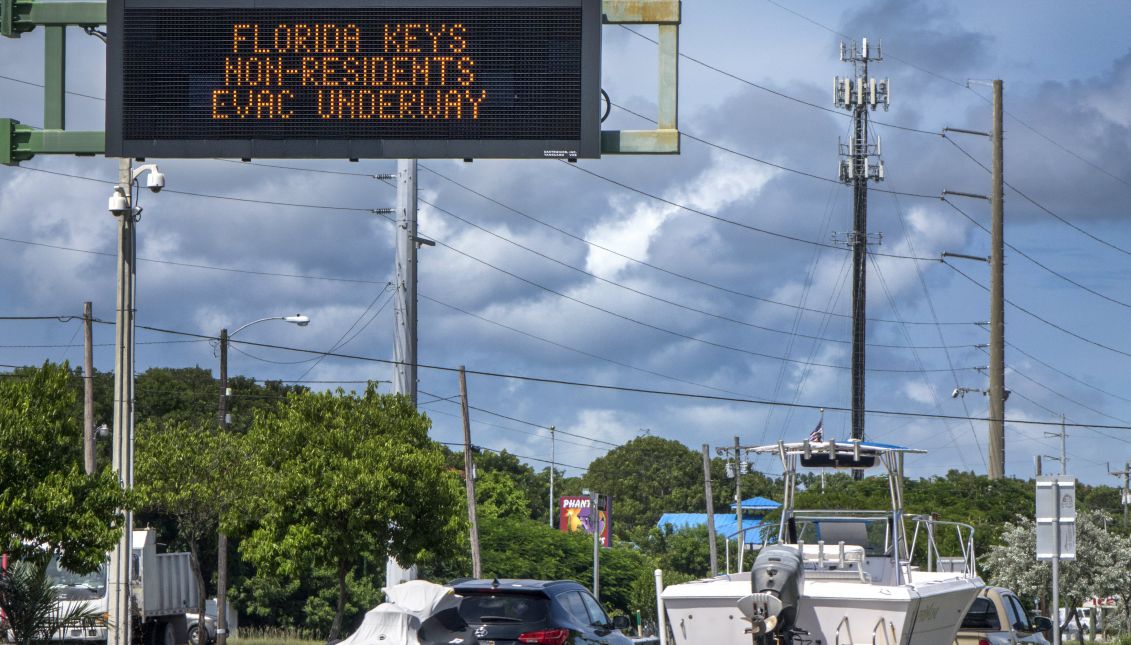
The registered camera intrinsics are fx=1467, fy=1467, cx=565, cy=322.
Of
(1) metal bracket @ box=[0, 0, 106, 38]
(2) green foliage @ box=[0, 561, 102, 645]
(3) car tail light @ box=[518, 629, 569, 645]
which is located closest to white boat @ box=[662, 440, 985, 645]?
(3) car tail light @ box=[518, 629, 569, 645]

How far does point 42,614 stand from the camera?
1758 cm

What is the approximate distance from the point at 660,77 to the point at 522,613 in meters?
6.52

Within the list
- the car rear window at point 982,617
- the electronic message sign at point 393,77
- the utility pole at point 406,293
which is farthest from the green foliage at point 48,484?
the utility pole at point 406,293

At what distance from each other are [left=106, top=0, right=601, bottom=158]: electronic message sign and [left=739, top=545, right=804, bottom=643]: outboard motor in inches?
174

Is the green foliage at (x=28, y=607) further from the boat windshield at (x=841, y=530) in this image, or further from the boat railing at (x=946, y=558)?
the boat railing at (x=946, y=558)

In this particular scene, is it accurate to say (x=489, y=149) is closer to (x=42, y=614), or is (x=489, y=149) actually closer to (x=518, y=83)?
(x=518, y=83)

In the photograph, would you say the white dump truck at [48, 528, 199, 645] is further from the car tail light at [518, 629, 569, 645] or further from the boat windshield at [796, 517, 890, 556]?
the boat windshield at [796, 517, 890, 556]

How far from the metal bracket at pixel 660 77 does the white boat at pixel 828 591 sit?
13.9 feet

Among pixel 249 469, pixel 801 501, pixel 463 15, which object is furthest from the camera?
pixel 801 501

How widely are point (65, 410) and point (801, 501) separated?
4640cm

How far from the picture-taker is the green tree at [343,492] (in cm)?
2852

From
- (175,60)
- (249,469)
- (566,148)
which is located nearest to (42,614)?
(175,60)

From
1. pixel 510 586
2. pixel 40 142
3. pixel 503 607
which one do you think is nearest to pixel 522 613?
pixel 503 607

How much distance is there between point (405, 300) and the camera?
107ft
